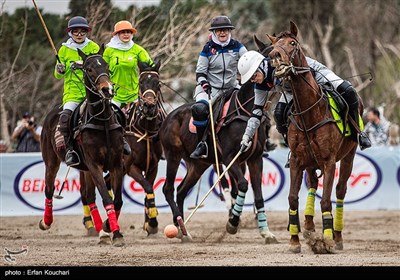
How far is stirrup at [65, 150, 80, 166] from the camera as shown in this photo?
15.6 metres

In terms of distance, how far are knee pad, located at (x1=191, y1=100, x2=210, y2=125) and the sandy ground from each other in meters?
1.84

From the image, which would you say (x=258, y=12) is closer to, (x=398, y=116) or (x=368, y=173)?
(x=398, y=116)

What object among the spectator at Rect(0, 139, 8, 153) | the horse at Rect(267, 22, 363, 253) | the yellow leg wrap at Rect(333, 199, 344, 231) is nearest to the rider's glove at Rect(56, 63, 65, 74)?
the horse at Rect(267, 22, 363, 253)

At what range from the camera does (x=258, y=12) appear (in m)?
48.8

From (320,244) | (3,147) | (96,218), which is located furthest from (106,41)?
(320,244)

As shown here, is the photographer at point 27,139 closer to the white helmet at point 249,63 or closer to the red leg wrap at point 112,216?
the red leg wrap at point 112,216

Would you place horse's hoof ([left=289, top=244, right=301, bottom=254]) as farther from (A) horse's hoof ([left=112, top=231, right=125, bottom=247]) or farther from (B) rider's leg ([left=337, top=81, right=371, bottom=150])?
(A) horse's hoof ([left=112, top=231, right=125, bottom=247])

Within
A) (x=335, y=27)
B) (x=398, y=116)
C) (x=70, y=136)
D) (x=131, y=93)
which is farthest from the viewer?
(x=335, y=27)

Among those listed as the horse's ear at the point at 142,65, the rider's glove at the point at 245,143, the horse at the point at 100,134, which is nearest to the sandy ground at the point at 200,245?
the horse at the point at 100,134

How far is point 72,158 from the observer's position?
15.6 metres

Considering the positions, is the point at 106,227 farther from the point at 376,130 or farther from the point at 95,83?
the point at 376,130
